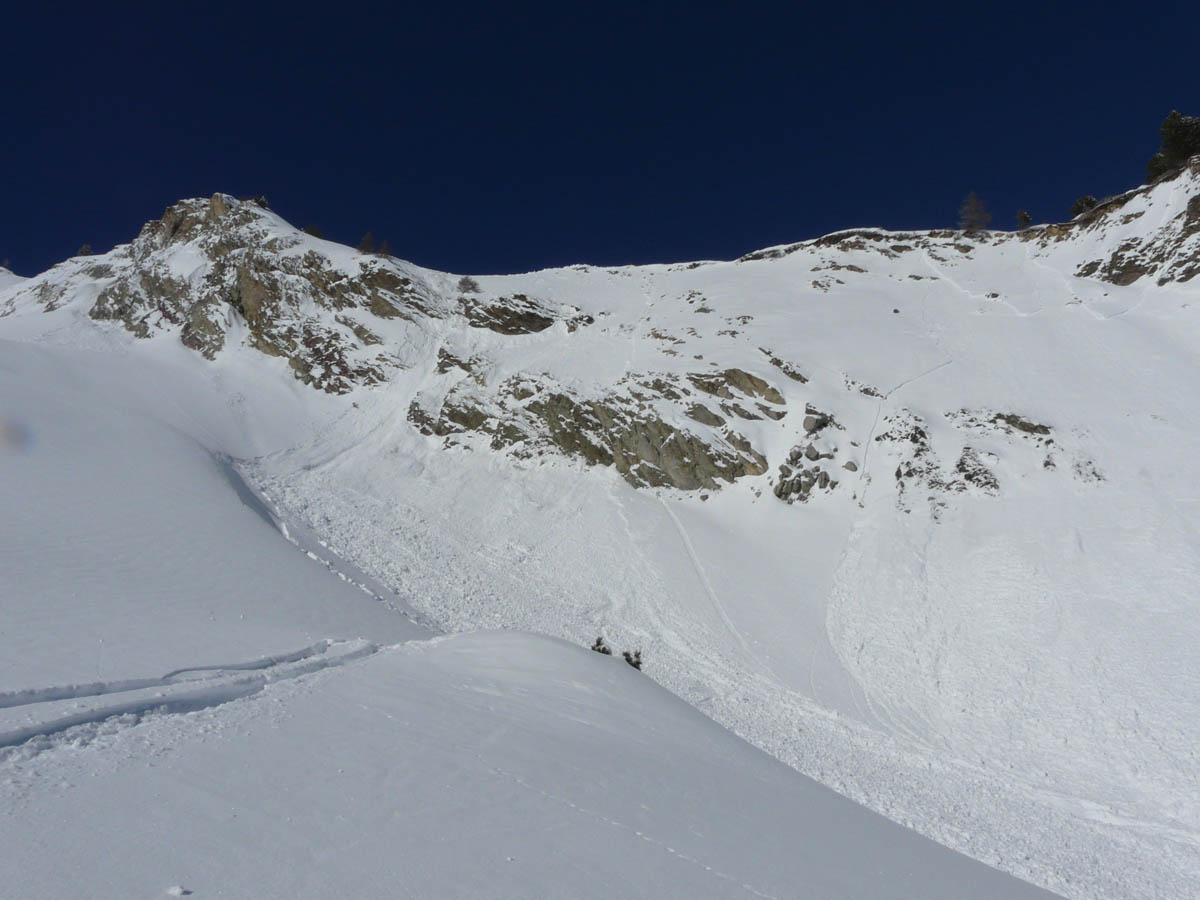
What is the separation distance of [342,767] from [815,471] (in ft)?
89.3

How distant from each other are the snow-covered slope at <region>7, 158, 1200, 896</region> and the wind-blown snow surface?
737 centimetres

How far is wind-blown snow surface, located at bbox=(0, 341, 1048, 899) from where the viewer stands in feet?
13.9

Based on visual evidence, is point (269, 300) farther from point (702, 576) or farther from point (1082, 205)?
point (1082, 205)

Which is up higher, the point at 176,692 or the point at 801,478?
the point at 801,478

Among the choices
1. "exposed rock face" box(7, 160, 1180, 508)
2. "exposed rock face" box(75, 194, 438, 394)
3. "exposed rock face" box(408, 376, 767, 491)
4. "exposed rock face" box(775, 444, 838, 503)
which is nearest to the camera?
"exposed rock face" box(775, 444, 838, 503)

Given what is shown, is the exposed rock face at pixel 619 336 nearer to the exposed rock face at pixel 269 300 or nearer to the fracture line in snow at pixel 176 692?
the exposed rock face at pixel 269 300

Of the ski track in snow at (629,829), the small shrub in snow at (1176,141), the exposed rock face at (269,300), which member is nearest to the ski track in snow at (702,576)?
the ski track in snow at (629,829)

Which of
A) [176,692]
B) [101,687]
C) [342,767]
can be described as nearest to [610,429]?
[176,692]

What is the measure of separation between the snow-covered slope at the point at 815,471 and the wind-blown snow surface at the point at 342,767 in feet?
24.2

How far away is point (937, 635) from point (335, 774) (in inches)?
787

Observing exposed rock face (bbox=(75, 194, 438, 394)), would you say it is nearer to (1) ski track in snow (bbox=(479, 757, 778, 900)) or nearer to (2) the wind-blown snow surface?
(2) the wind-blown snow surface

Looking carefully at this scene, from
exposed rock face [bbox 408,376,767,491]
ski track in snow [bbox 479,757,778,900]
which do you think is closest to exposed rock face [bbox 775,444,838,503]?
exposed rock face [bbox 408,376,767,491]

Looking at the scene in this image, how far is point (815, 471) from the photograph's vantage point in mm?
30016

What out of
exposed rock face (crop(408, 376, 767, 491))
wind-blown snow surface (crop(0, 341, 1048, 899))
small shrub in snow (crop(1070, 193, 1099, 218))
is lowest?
wind-blown snow surface (crop(0, 341, 1048, 899))
